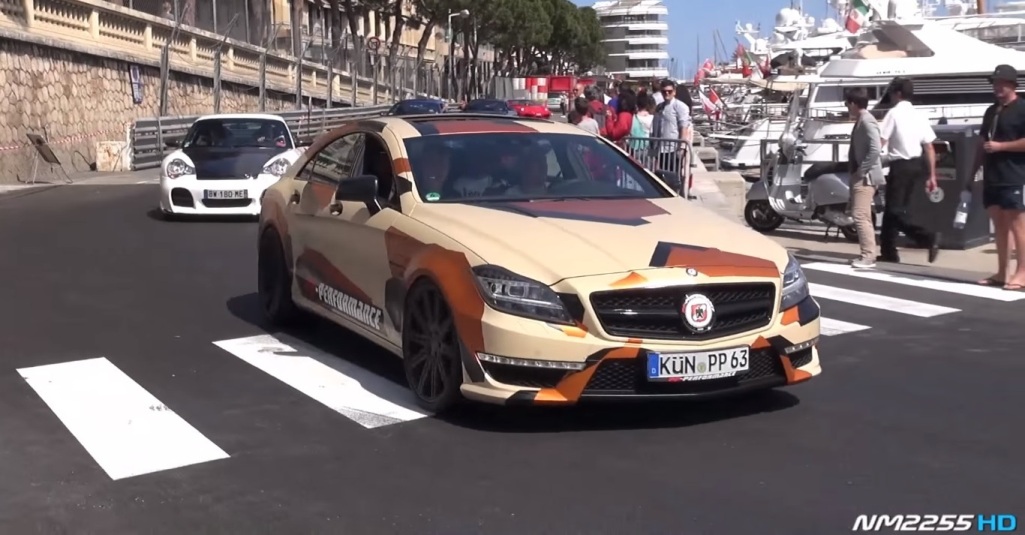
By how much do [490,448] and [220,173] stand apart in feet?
38.6

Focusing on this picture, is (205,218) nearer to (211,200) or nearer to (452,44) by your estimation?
(211,200)

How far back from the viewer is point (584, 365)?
6047 mm

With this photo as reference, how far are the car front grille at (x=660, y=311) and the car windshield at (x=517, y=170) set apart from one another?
4.87 feet

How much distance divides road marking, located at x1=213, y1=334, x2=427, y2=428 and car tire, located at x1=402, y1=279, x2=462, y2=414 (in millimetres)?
164

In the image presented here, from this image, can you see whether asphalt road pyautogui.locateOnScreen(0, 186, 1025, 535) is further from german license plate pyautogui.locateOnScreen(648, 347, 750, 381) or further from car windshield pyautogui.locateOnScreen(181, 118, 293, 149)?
car windshield pyautogui.locateOnScreen(181, 118, 293, 149)

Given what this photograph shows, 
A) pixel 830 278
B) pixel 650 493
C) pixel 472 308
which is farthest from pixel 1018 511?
pixel 830 278

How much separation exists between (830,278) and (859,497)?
6.85m

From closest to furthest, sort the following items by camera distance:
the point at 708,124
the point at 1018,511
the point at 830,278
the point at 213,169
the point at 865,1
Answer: the point at 1018,511 → the point at 830,278 → the point at 213,169 → the point at 865,1 → the point at 708,124

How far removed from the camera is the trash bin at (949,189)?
13430mm

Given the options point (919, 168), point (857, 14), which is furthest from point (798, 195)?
point (857, 14)

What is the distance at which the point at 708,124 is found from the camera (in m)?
41.9

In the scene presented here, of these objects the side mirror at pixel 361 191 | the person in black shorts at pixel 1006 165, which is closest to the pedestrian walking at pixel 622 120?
the person in black shorts at pixel 1006 165

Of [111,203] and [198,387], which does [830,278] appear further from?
[111,203]

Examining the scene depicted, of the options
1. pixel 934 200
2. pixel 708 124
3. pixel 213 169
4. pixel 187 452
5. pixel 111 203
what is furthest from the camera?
pixel 708 124
